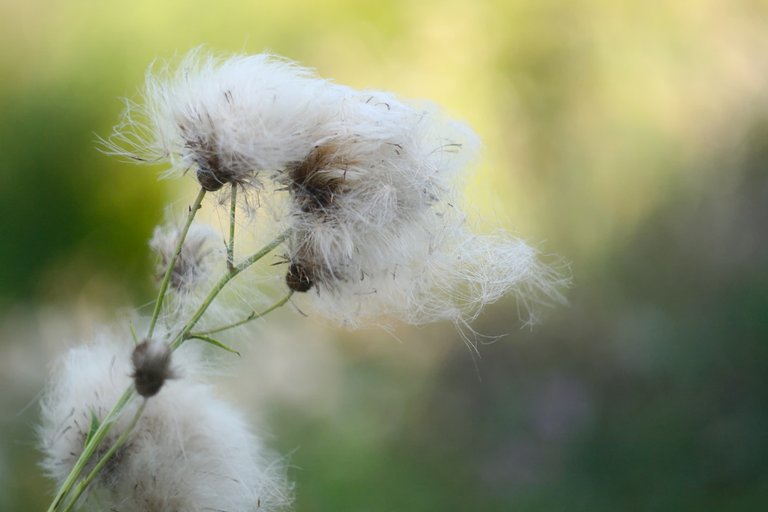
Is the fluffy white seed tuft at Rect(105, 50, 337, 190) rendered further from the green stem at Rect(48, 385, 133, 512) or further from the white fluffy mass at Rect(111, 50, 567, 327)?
the green stem at Rect(48, 385, 133, 512)

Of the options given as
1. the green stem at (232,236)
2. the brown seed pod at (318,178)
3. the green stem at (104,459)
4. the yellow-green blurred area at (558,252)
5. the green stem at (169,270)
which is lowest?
the green stem at (104,459)

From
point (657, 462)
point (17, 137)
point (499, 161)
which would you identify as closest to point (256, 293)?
point (17, 137)

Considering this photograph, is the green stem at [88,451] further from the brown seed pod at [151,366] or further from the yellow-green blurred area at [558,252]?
the yellow-green blurred area at [558,252]

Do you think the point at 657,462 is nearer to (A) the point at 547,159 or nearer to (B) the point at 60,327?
(A) the point at 547,159

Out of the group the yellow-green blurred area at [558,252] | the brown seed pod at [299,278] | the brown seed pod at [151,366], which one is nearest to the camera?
the brown seed pod at [151,366]

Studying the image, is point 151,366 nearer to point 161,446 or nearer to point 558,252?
point 161,446

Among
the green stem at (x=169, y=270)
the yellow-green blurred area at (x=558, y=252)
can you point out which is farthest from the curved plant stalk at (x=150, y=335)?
the yellow-green blurred area at (x=558, y=252)

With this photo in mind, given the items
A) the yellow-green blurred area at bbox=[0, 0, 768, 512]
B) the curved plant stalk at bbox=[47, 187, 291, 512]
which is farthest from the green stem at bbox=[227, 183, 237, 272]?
the yellow-green blurred area at bbox=[0, 0, 768, 512]
